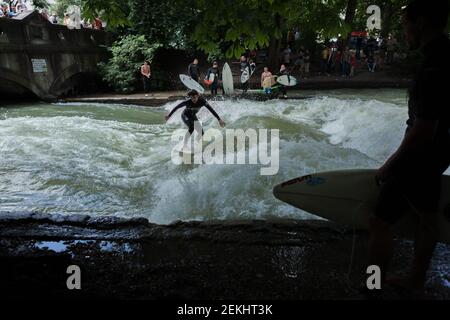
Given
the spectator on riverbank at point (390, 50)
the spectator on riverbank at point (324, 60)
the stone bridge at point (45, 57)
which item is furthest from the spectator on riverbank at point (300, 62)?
the stone bridge at point (45, 57)

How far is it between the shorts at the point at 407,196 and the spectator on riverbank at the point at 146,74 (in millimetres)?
18449

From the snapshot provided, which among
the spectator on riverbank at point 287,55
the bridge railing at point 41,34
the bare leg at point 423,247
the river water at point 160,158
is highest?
the bridge railing at point 41,34

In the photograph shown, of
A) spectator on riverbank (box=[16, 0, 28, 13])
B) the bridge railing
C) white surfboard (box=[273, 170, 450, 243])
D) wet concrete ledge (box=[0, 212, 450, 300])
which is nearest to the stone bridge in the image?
the bridge railing

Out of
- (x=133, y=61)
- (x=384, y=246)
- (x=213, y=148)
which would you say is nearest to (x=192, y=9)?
(x=384, y=246)

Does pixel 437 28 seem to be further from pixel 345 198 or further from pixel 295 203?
pixel 295 203

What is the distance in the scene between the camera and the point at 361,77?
76.6ft

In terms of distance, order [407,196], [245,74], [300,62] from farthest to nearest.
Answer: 1. [300,62]
2. [245,74]
3. [407,196]

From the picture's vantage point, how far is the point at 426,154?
229 centimetres

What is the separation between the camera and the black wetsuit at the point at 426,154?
2143mm

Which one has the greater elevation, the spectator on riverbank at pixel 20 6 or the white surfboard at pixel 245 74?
the spectator on riverbank at pixel 20 6

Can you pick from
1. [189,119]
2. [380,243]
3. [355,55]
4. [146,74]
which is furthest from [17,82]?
[380,243]

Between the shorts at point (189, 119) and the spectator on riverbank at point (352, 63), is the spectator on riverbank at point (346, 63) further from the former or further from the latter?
the shorts at point (189, 119)

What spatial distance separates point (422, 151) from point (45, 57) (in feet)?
67.5

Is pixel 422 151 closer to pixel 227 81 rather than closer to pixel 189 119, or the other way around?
pixel 189 119
